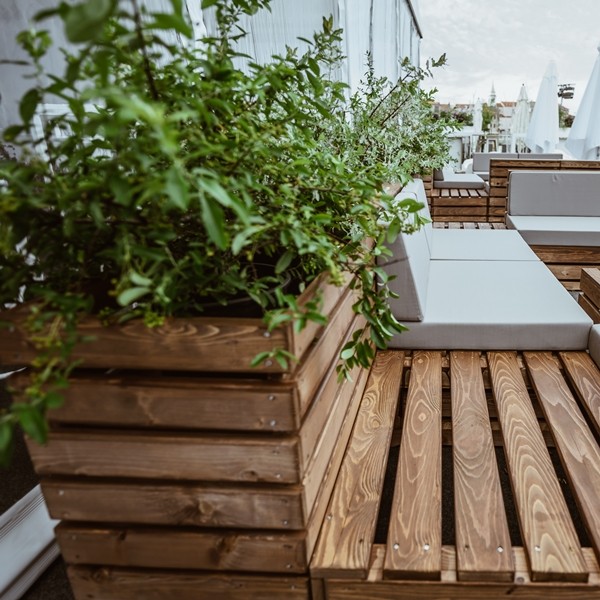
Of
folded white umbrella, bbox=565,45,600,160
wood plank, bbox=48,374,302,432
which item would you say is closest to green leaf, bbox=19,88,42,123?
wood plank, bbox=48,374,302,432

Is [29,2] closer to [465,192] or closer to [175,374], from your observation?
[175,374]

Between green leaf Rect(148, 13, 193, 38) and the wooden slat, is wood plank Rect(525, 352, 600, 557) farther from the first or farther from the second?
green leaf Rect(148, 13, 193, 38)

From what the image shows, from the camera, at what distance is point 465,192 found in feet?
19.1

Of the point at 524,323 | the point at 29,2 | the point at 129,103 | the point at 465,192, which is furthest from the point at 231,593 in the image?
the point at 465,192

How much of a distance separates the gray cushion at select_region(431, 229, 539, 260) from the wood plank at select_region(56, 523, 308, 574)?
2235mm

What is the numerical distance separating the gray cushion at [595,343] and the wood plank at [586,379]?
0.8 inches

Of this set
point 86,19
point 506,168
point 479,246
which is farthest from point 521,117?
point 86,19

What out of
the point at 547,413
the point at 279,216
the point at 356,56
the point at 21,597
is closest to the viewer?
the point at 279,216

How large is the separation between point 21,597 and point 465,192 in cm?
566

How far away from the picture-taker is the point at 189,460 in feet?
3.43

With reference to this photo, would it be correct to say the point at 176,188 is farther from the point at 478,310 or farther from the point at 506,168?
the point at 506,168

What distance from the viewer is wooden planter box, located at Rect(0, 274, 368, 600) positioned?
3.19ft

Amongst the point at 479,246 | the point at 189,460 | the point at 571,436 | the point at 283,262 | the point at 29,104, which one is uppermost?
the point at 29,104

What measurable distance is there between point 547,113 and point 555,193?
14.2 ft
